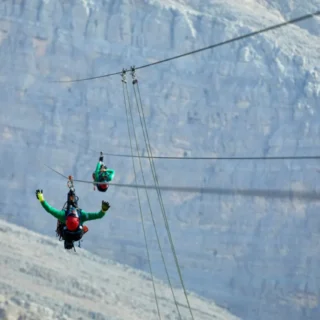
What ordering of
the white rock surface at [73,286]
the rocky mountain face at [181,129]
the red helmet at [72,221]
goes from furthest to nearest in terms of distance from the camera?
the rocky mountain face at [181,129]
the white rock surface at [73,286]
the red helmet at [72,221]

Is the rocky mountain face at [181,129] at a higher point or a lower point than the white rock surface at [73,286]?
higher

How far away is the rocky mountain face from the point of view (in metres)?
131

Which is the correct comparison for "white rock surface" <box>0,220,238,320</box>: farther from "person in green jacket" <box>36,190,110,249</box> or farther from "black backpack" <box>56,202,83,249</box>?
"person in green jacket" <box>36,190,110,249</box>

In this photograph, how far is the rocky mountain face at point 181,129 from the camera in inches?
5162

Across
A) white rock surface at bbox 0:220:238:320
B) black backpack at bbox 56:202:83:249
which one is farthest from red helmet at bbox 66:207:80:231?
white rock surface at bbox 0:220:238:320

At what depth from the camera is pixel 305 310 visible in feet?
411

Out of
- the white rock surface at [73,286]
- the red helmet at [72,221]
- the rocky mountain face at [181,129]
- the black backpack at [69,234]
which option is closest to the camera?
the red helmet at [72,221]

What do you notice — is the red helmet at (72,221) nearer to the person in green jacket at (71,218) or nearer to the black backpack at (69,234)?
the person in green jacket at (71,218)

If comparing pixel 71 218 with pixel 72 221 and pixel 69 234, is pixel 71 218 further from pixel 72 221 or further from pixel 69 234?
pixel 69 234

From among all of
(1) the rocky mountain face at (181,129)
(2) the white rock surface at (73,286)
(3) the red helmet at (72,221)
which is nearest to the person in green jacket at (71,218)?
(3) the red helmet at (72,221)

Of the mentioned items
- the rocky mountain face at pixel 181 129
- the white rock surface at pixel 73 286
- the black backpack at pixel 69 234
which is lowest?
the black backpack at pixel 69 234

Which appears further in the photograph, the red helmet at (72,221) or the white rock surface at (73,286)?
the white rock surface at (73,286)

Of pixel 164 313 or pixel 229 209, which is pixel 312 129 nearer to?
pixel 229 209

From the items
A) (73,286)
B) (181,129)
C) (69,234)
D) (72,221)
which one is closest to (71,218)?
(72,221)
